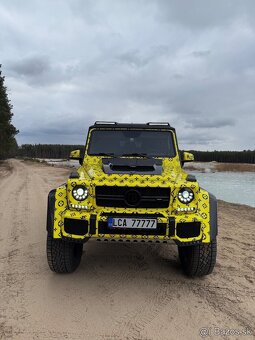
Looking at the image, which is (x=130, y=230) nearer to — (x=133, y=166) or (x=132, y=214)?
(x=132, y=214)

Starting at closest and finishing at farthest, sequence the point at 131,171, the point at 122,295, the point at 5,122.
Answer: the point at 122,295 → the point at 131,171 → the point at 5,122

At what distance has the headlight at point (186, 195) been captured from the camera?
4434mm

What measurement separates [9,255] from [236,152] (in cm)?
10526

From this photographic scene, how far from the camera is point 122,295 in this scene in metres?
4.29

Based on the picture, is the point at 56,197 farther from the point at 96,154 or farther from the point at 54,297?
the point at 96,154

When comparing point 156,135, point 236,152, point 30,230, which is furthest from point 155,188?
point 236,152

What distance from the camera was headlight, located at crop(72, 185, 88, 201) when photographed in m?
4.47

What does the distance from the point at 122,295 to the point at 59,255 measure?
3.32ft

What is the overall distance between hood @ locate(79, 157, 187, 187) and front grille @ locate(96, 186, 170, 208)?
8cm

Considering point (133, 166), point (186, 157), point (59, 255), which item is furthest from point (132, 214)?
point (186, 157)

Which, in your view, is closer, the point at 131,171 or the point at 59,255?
the point at 59,255

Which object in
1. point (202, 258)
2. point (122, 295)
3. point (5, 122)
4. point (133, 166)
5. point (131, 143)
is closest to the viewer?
point (122, 295)

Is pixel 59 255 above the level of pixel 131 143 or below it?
below

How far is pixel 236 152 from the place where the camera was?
105 metres
